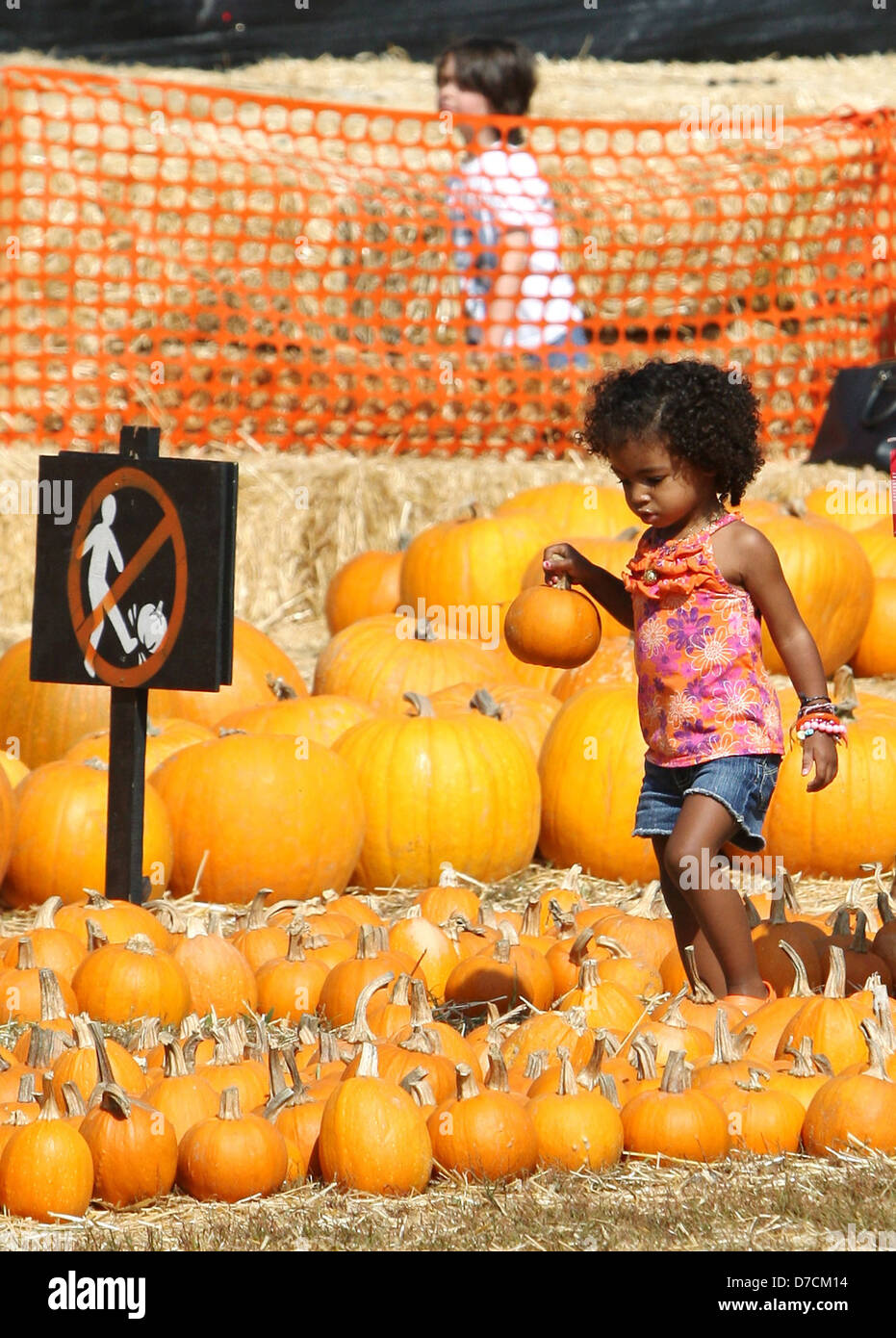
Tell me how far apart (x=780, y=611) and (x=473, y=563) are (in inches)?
141

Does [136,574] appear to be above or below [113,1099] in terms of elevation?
above

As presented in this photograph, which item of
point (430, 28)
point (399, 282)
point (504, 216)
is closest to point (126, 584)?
point (504, 216)

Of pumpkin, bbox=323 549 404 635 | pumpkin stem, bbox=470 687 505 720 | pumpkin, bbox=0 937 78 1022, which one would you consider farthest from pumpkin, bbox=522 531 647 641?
pumpkin, bbox=0 937 78 1022

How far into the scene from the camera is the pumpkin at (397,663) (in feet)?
21.7

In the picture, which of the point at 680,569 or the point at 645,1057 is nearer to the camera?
the point at 645,1057

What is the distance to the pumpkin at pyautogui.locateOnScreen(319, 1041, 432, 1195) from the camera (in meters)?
3.19

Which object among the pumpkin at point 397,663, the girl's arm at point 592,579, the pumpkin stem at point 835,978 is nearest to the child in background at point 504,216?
the pumpkin at point 397,663

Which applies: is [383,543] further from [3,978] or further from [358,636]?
[3,978]

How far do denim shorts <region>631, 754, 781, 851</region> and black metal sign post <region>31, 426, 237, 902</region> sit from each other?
126 centimetres

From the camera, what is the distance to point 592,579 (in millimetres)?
4281

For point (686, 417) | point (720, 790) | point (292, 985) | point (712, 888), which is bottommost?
point (292, 985)

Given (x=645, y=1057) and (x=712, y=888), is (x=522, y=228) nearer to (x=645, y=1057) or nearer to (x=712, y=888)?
(x=712, y=888)

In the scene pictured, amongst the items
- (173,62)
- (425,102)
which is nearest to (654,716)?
(425,102)

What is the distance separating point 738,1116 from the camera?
3377 mm
